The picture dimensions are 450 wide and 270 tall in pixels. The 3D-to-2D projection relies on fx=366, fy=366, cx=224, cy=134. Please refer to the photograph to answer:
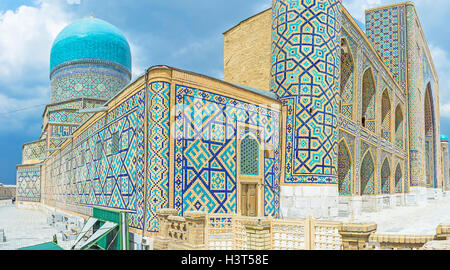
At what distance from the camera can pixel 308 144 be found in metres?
9.78

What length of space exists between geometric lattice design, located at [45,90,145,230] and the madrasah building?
4cm

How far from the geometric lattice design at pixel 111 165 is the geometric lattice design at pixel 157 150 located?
30cm

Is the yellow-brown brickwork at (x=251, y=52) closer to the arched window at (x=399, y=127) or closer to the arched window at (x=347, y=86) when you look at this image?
the arched window at (x=347, y=86)

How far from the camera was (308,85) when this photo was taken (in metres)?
9.99

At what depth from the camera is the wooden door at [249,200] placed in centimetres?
866

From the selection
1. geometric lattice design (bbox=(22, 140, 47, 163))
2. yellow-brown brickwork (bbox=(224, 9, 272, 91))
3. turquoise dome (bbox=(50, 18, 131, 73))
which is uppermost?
turquoise dome (bbox=(50, 18, 131, 73))

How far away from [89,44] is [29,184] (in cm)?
988

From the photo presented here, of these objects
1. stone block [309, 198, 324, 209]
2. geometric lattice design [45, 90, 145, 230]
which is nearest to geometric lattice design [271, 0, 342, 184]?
stone block [309, 198, 324, 209]

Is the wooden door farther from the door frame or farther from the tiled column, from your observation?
the tiled column

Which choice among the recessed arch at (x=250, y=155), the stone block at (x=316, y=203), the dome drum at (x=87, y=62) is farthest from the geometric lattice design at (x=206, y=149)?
the dome drum at (x=87, y=62)

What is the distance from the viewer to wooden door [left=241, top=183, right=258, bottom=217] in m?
8.66

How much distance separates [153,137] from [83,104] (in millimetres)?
14250
